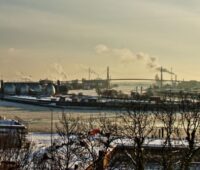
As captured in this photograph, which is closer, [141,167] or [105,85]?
[141,167]

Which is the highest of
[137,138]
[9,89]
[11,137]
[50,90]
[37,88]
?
[37,88]

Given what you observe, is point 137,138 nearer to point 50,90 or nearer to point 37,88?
point 50,90

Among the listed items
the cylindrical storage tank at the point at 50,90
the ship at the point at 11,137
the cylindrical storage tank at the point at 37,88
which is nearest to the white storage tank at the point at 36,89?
the cylindrical storage tank at the point at 37,88

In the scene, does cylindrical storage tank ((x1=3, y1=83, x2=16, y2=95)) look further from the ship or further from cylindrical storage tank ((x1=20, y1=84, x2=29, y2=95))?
the ship

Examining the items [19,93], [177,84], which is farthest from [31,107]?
[177,84]

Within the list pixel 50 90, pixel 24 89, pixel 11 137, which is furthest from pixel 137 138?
pixel 24 89

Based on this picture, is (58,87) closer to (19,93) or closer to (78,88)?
(19,93)

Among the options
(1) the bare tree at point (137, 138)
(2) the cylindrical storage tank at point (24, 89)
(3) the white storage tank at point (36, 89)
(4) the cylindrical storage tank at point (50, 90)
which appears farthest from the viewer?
(2) the cylindrical storage tank at point (24, 89)

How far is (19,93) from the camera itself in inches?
3578

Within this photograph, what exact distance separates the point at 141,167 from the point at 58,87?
8925 centimetres

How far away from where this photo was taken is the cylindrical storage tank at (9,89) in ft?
295

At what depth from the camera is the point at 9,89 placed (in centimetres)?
9306

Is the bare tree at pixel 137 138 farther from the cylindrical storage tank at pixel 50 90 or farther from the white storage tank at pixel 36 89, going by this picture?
the white storage tank at pixel 36 89

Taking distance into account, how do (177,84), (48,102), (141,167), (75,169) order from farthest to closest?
1. (177,84)
2. (48,102)
3. (75,169)
4. (141,167)
